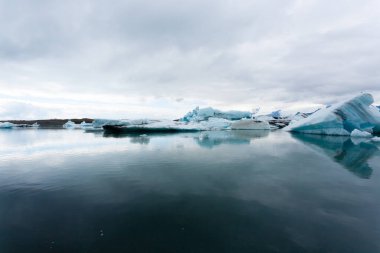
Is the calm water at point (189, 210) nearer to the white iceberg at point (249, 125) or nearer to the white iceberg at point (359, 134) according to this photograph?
the white iceberg at point (359, 134)

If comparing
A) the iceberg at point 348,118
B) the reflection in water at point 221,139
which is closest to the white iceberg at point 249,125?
the reflection in water at point 221,139

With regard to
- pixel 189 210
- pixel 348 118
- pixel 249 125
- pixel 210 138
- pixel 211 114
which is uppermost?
pixel 211 114

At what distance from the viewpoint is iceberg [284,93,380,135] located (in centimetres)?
1692

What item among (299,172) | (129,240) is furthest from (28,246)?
(299,172)

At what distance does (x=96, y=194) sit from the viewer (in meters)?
3.82

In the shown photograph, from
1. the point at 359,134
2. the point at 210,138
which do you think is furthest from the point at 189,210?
the point at 359,134

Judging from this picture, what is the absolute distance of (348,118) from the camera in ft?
55.8

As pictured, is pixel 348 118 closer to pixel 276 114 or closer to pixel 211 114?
pixel 211 114

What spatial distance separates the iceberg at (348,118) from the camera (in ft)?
55.5

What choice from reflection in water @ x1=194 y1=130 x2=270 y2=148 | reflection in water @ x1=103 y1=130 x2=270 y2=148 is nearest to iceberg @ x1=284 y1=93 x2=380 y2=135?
reflection in water @ x1=103 y1=130 x2=270 y2=148

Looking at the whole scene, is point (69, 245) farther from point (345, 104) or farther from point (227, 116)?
point (227, 116)

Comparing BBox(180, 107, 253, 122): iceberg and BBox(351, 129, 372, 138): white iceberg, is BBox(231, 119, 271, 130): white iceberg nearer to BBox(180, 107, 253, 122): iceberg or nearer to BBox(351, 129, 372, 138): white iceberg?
BBox(180, 107, 253, 122): iceberg

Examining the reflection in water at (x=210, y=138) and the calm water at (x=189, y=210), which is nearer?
the calm water at (x=189, y=210)

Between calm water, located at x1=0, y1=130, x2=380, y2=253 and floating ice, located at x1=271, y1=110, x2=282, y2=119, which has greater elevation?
floating ice, located at x1=271, y1=110, x2=282, y2=119
